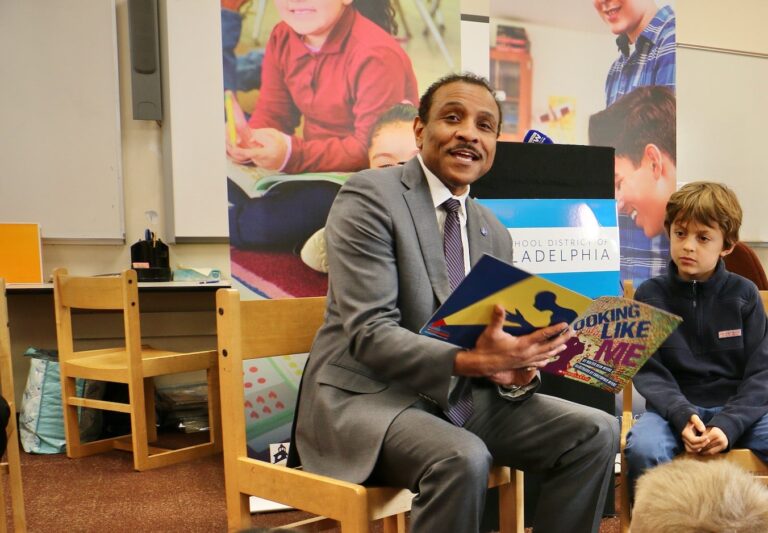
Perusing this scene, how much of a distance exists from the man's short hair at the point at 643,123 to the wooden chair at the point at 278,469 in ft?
8.32

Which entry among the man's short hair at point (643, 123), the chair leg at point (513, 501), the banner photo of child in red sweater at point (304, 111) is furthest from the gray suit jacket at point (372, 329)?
the man's short hair at point (643, 123)

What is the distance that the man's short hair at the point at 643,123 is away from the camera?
138 inches

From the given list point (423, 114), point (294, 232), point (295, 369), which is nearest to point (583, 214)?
point (423, 114)

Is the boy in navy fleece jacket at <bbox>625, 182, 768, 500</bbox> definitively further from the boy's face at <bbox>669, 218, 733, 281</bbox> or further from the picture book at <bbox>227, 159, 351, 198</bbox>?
the picture book at <bbox>227, 159, 351, 198</bbox>

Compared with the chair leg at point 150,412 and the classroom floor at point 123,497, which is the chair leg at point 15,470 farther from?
the chair leg at point 150,412

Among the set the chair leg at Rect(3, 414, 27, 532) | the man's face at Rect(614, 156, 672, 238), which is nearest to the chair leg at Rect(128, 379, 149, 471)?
the chair leg at Rect(3, 414, 27, 532)

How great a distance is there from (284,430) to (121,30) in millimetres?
2386

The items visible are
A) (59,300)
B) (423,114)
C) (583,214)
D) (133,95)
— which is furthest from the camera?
(133,95)

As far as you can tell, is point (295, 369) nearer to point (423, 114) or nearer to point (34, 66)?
point (423, 114)

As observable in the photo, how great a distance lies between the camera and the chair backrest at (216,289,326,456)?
4.22ft

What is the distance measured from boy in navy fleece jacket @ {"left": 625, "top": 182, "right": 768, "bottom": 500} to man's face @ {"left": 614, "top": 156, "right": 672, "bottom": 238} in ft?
6.29

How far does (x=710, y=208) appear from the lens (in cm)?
163

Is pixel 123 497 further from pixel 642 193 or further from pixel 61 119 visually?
pixel 642 193

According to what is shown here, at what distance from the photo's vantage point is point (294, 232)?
254 centimetres
